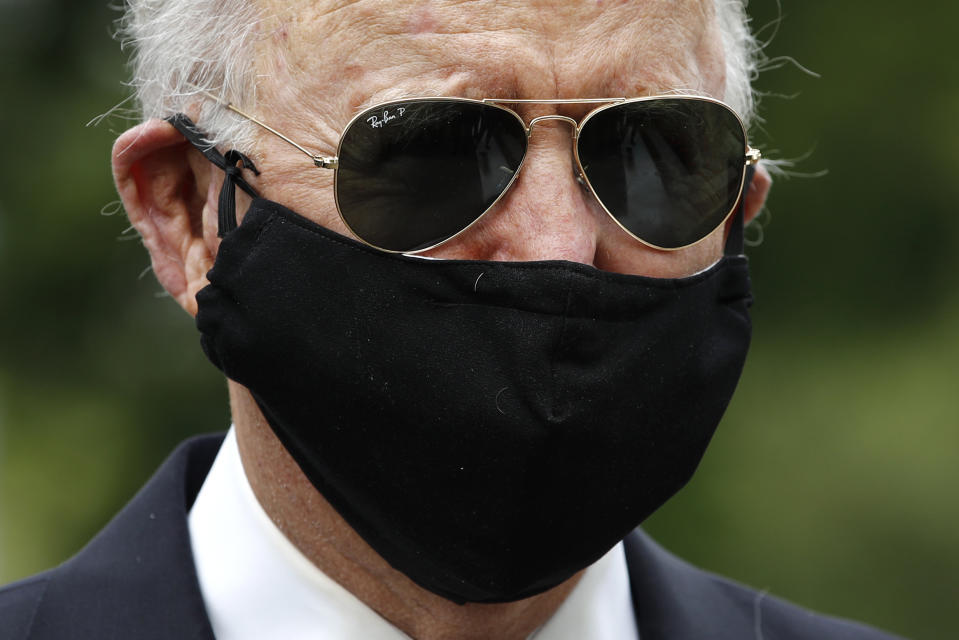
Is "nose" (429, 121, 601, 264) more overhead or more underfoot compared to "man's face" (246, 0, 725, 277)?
more underfoot

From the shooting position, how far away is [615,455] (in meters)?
2.14

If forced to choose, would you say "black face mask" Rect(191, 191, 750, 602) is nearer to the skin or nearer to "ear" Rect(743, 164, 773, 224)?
the skin

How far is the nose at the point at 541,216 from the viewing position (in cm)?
212

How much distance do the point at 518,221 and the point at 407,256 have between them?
0.20 metres

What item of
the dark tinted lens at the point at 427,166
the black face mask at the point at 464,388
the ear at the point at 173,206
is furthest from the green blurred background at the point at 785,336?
the dark tinted lens at the point at 427,166

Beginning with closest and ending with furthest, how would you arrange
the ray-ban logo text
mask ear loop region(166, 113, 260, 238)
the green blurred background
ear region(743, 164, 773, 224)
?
the ray-ban logo text
mask ear loop region(166, 113, 260, 238)
ear region(743, 164, 773, 224)
the green blurred background

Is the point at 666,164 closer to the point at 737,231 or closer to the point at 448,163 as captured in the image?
the point at 737,231

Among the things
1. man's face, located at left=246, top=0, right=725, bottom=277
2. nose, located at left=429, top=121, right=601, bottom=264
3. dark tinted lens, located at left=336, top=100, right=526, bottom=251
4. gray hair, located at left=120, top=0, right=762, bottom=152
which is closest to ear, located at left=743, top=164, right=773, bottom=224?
gray hair, located at left=120, top=0, right=762, bottom=152

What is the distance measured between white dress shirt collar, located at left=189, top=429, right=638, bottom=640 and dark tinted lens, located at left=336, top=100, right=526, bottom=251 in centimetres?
66

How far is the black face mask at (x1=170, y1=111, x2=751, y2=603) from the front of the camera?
2.04 metres

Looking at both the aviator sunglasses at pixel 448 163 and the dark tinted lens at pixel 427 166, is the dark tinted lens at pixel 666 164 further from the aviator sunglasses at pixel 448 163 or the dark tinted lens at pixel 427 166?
the dark tinted lens at pixel 427 166

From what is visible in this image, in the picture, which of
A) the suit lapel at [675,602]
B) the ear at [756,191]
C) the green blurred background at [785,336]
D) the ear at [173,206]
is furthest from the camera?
the green blurred background at [785,336]

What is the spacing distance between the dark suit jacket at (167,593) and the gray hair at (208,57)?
779 mm

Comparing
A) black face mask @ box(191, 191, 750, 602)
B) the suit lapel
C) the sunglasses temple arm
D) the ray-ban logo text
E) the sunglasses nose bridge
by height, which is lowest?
the suit lapel
